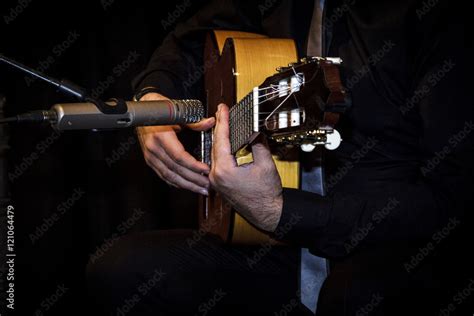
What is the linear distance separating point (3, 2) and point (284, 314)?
5.88ft

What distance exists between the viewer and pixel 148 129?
5.89 ft

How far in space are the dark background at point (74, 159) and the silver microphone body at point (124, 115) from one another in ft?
4.94

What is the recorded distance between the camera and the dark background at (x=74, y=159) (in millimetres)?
2615

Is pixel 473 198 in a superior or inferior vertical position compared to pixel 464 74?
inferior

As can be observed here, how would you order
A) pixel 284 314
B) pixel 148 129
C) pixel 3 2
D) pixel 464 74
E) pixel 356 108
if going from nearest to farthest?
pixel 464 74 → pixel 356 108 → pixel 284 314 → pixel 148 129 → pixel 3 2

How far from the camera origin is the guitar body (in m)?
Answer: 1.54

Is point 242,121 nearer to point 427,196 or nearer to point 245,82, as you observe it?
point 245,82

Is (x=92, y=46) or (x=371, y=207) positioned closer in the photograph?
(x=371, y=207)

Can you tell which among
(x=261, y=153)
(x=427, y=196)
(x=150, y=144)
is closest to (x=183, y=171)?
(x=150, y=144)

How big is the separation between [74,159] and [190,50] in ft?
3.03

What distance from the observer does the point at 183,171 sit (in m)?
1.71

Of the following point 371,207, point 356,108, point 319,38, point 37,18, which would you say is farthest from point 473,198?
point 37,18

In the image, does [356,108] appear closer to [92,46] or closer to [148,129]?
[148,129]

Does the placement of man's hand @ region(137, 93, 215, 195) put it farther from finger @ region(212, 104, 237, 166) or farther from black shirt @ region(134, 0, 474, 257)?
black shirt @ region(134, 0, 474, 257)
